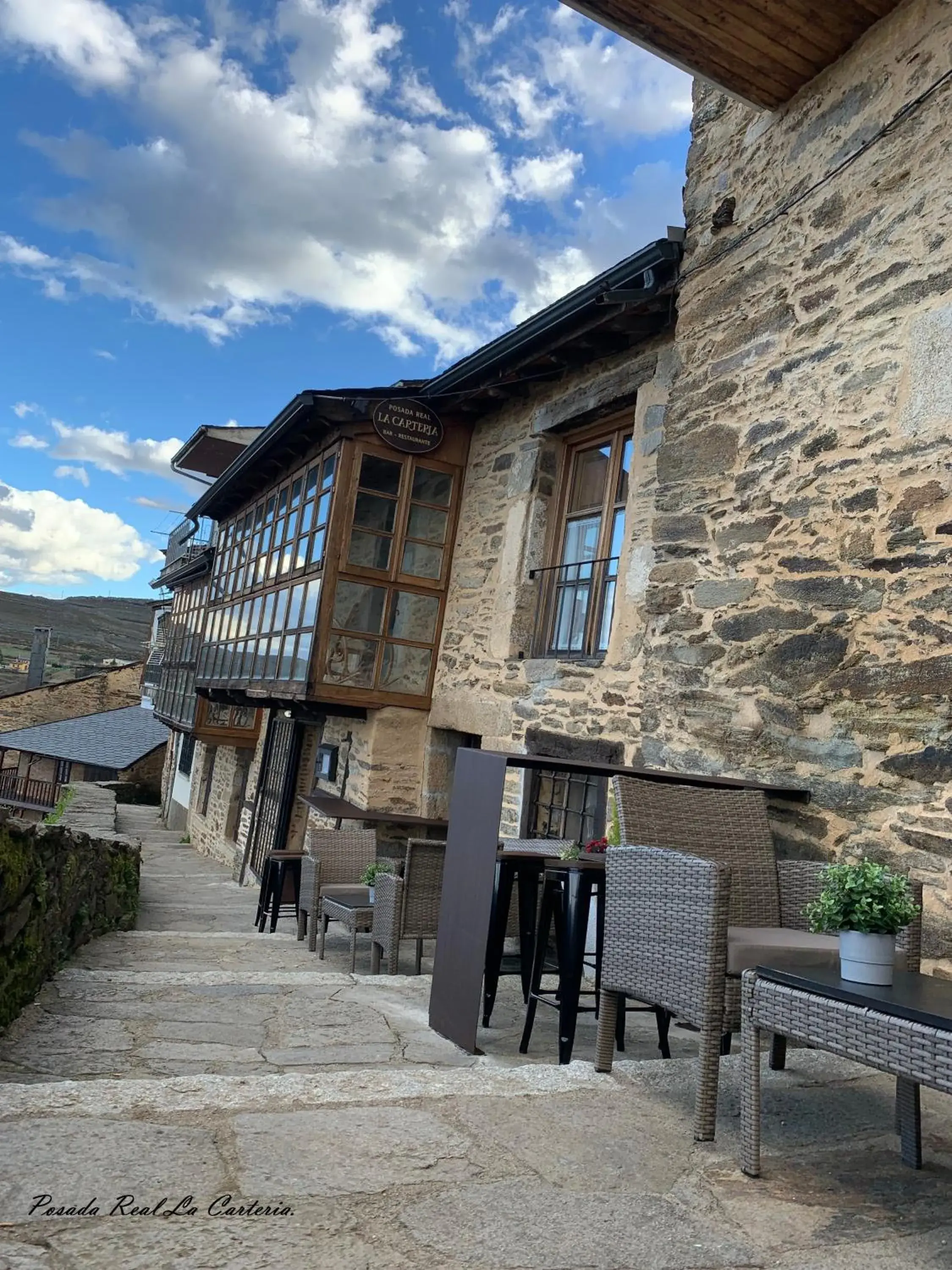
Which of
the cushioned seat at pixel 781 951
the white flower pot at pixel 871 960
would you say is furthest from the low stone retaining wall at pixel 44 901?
the white flower pot at pixel 871 960

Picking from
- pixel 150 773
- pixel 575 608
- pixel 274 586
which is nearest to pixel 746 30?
pixel 575 608

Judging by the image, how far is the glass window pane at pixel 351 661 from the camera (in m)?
8.12

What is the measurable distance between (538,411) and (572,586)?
1.54 metres

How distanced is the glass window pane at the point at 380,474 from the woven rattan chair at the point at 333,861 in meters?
3.50

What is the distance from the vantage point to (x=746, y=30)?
405 cm

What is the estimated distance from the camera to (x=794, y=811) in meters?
3.74

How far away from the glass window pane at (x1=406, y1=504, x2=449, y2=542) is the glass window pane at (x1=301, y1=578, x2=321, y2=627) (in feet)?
3.24

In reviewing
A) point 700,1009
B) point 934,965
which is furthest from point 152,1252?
point 934,965

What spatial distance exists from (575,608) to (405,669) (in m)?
2.20

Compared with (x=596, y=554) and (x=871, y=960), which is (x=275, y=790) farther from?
(x=871, y=960)

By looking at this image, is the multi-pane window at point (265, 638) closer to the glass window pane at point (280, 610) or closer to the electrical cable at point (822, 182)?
the glass window pane at point (280, 610)

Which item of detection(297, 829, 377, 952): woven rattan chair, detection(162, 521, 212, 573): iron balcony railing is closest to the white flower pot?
detection(297, 829, 377, 952): woven rattan chair

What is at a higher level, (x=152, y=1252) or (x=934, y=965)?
(x=934, y=965)

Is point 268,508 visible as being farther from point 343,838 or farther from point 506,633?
point 343,838
